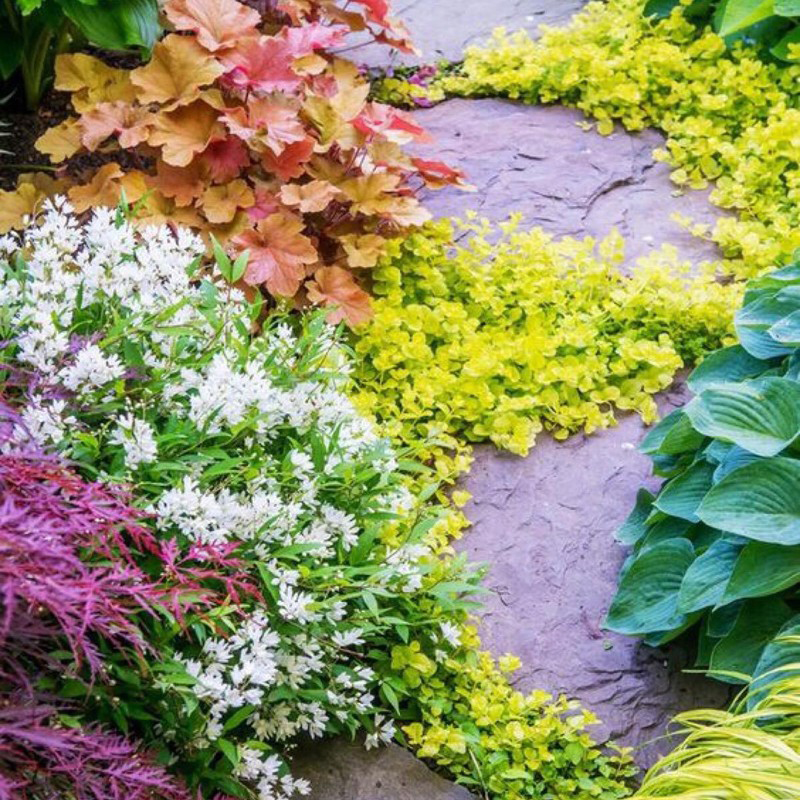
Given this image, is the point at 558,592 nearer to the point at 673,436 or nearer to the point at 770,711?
the point at 673,436

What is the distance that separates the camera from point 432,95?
4664 mm

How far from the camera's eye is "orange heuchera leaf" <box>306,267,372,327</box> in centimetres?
314

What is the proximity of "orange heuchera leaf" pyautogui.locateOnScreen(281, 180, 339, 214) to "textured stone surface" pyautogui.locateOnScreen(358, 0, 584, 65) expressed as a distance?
1.98 metres

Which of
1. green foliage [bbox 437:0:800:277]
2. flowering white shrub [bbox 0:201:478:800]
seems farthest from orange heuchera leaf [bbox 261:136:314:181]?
green foliage [bbox 437:0:800:277]

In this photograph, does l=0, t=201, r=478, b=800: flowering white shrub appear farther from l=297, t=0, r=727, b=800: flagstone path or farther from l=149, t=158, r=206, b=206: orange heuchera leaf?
l=149, t=158, r=206, b=206: orange heuchera leaf

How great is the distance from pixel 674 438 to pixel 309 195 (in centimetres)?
137

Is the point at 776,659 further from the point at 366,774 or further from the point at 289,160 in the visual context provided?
the point at 289,160

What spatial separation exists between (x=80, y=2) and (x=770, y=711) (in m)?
2.81

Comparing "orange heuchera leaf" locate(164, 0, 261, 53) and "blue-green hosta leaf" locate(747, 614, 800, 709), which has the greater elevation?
"orange heuchera leaf" locate(164, 0, 261, 53)

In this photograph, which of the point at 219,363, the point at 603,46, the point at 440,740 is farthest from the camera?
the point at 603,46

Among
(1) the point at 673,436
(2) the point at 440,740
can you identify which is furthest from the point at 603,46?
(2) the point at 440,740

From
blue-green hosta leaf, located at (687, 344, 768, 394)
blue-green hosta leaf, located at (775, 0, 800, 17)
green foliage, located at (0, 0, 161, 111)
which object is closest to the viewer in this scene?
blue-green hosta leaf, located at (687, 344, 768, 394)

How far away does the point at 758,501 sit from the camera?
216 centimetres

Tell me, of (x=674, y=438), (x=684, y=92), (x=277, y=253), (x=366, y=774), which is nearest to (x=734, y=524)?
(x=674, y=438)
